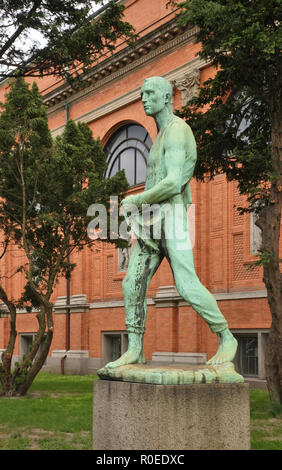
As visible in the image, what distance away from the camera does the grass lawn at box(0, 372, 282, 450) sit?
9.73 m

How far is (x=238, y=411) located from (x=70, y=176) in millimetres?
11722

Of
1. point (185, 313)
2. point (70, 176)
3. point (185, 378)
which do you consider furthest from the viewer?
point (185, 313)

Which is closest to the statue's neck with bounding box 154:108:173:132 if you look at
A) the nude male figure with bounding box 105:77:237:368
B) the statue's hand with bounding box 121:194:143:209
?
the nude male figure with bounding box 105:77:237:368

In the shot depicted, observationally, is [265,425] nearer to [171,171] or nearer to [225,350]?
[225,350]

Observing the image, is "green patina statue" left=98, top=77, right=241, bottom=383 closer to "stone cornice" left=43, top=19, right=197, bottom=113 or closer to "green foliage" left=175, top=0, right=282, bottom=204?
"green foliage" left=175, top=0, right=282, bottom=204

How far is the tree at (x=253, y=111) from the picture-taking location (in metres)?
11.5

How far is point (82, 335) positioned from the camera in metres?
25.5

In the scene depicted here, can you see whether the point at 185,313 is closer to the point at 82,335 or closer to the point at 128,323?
the point at 82,335

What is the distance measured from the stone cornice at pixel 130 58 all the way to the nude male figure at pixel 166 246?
13.4 meters

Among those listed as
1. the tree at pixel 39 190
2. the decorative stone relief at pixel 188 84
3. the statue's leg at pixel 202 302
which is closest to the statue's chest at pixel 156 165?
the statue's leg at pixel 202 302

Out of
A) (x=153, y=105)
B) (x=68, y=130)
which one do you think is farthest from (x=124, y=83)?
(x=153, y=105)

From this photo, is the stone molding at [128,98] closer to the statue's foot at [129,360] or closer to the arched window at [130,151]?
the arched window at [130,151]

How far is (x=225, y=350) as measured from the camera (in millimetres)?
5906

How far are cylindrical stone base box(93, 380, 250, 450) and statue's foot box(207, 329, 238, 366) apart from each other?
0.30 metres
